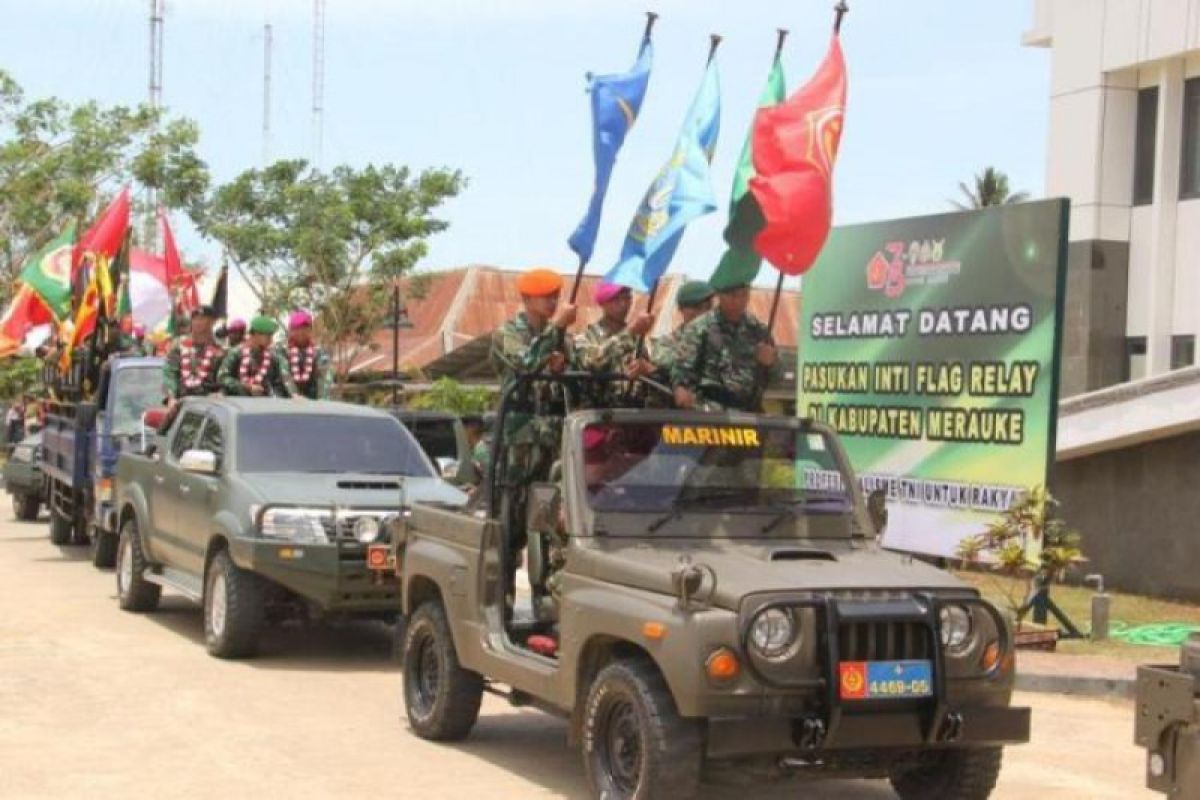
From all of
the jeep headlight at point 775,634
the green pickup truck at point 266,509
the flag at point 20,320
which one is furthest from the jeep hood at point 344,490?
the flag at point 20,320

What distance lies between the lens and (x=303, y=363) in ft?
53.0

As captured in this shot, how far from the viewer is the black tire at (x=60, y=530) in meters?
19.5

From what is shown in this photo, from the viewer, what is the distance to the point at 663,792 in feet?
22.7

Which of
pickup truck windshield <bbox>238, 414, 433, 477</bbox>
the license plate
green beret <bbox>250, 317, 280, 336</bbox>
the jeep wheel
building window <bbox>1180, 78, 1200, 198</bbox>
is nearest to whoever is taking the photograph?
the license plate

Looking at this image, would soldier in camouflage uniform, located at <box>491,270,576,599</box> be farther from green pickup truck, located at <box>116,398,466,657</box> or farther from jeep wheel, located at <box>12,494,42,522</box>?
jeep wheel, located at <box>12,494,42,522</box>

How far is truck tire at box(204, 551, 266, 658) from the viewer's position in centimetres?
1180

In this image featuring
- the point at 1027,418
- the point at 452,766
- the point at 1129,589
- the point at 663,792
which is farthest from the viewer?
the point at 1129,589

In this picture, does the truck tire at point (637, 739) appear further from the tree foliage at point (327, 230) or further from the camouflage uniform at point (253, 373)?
the tree foliage at point (327, 230)

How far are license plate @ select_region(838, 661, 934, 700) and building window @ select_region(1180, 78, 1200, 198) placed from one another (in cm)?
1827

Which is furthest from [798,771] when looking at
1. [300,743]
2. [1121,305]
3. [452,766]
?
[1121,305]

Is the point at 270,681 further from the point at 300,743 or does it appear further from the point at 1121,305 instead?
the point at 1121,305

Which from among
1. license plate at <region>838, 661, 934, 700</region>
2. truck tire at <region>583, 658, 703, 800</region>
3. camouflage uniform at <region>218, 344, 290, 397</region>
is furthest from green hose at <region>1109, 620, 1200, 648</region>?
camouflage uniform at <region>218, 344, 290, 397</region>

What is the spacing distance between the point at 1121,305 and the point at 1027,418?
11300mm

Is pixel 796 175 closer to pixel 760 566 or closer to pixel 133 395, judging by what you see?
pixel 760 566
